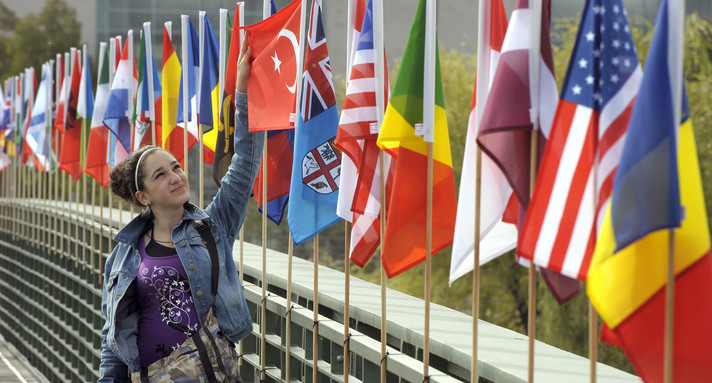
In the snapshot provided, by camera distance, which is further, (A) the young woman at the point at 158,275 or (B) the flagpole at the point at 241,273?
(B) the flagpole at the point at 241,273

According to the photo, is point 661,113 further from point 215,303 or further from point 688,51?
point 688,51

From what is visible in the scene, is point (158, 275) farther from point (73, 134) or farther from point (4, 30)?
point (4, 30)

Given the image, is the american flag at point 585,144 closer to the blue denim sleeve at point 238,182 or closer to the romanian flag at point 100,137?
the blue denim sleeve at point 238,182

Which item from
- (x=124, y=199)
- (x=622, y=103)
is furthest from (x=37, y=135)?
(x=622, y=103)

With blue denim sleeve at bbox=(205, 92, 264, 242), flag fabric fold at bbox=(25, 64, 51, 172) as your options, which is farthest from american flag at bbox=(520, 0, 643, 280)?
flag fabric fold at bbox=(25, 64, 51, 172)

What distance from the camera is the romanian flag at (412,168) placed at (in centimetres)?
454

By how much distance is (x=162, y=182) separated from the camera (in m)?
4.02

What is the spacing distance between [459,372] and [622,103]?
4.17 feet

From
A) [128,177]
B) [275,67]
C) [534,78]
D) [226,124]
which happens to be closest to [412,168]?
[534,78]

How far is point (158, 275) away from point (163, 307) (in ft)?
0.36

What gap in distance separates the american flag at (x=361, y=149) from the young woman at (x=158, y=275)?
101cm

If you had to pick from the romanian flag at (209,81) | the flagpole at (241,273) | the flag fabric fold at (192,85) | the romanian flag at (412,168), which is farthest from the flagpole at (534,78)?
the flag fabric fold at (192,85)

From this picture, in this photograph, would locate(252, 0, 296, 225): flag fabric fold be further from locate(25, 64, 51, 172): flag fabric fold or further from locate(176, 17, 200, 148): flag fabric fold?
locate(25, 64, 51, 172): flag fabric fold

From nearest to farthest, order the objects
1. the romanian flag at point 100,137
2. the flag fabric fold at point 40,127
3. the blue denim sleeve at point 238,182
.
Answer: the blue denim sleeve at point 238,182, the romanian flag at point 100,137, the flag fabric fold at point 40,127
